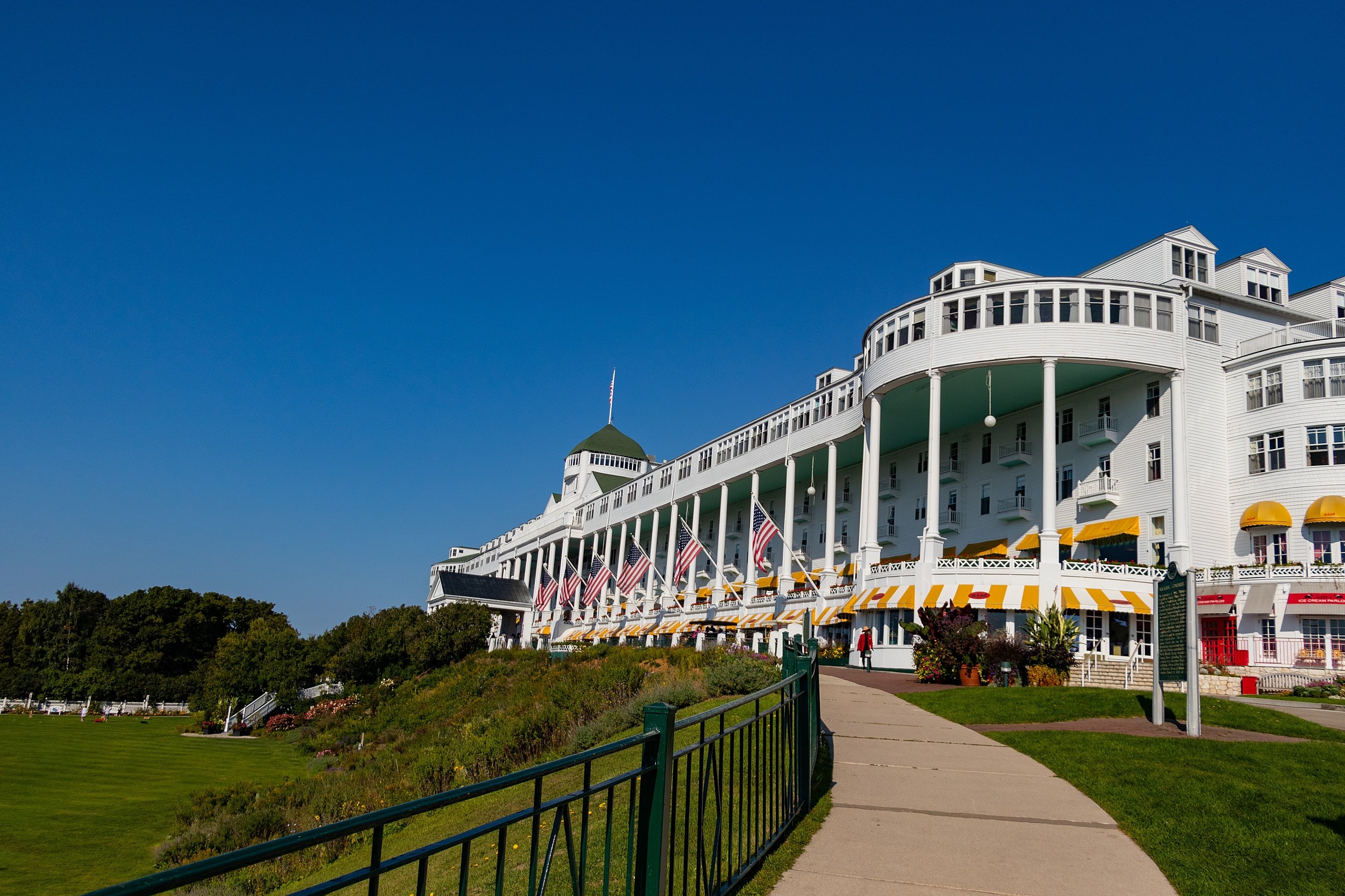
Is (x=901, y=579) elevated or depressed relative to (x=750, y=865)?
elevated

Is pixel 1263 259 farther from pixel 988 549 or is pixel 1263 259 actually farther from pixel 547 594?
pixel 547 594

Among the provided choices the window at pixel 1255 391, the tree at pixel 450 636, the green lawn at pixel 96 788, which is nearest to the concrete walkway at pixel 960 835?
the green lawn at pixel 96 788

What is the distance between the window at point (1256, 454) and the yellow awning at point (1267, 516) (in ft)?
4.91

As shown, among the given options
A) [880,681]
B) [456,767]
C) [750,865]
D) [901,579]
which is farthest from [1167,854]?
Result: [901,579]

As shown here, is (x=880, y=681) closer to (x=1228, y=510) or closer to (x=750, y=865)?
(x=1228, y=510)

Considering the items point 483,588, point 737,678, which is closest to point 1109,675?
point 737,678

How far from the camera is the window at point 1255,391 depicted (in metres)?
37.4

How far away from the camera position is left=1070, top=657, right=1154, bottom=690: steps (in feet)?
88.1

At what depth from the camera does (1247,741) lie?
14039 millimetres

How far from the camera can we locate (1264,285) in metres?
43.2

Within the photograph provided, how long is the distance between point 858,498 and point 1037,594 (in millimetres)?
21167

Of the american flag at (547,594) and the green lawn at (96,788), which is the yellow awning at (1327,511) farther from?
the american flag at (547,594)

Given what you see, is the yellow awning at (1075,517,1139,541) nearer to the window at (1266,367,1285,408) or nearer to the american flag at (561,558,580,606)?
the window at (1266,367,1285,408)

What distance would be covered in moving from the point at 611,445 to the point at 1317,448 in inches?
3222
